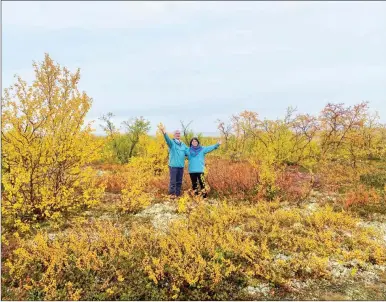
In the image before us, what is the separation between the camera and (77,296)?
4.64 m

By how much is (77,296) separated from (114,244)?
122 cm

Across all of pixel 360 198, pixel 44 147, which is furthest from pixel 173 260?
pixel 360 198

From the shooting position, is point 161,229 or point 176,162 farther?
point 176,162

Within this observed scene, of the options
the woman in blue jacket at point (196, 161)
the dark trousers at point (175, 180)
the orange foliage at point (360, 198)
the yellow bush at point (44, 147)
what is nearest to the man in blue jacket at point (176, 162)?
the dark trousers at point (175, 180)

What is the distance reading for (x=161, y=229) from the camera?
22.6 feet

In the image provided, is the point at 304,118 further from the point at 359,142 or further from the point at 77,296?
the point at 77,296

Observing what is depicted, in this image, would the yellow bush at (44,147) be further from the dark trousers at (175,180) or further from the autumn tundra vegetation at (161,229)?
the dark trousers at (175,180)

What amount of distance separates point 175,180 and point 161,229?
3.02 meters

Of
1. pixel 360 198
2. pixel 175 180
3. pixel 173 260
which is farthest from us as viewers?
pixel 175 180

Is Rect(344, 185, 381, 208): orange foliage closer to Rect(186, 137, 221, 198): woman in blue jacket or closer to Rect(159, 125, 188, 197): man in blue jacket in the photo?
Rect(186, 137, 221, 198): woman in blue jacket

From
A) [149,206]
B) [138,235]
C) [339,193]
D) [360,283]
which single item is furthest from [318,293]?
[339,193]

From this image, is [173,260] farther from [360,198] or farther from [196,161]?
[360,198]

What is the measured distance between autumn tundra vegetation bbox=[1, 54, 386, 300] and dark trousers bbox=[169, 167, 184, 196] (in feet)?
1.52

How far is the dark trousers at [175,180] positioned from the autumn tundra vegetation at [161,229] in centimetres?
46
